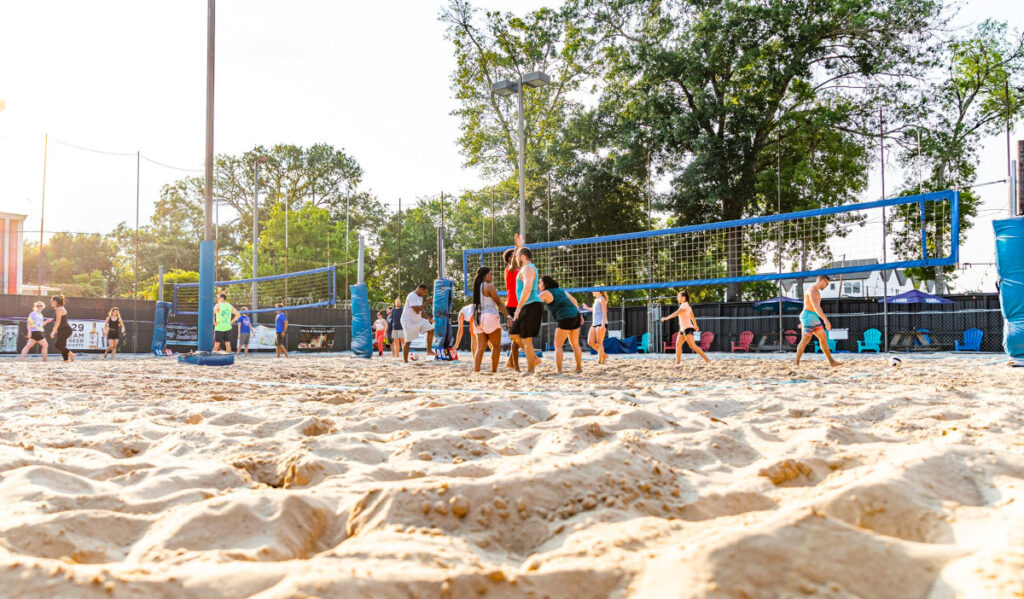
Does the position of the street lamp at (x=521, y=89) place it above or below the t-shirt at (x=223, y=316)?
above

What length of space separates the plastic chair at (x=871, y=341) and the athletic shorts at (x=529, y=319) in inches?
543

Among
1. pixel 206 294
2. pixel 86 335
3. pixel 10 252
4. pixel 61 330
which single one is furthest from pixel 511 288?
pixel 10 252

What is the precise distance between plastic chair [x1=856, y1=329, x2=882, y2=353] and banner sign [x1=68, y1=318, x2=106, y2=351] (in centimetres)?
2093

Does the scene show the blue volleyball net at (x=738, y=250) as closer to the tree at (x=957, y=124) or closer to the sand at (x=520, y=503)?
the tree at (x=957, y=124)

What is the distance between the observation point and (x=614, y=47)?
67.4ft

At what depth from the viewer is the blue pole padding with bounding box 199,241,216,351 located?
9.81 m

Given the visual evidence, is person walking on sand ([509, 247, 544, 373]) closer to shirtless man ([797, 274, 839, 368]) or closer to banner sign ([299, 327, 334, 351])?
shirtless man ([797, 274, 839, 368])

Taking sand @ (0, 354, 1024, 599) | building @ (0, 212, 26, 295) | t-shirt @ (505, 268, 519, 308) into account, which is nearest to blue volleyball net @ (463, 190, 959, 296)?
t-shirt @ (505, 268, 519, 308)

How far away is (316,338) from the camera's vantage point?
22.4 meters

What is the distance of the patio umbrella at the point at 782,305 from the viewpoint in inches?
717

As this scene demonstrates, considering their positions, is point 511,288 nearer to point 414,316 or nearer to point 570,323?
point 570,323

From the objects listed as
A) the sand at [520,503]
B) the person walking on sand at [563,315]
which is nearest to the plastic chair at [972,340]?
the person walking on sand at [563,315]

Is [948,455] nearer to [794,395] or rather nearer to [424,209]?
[794,395]

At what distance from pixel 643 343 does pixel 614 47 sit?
9771 mm
